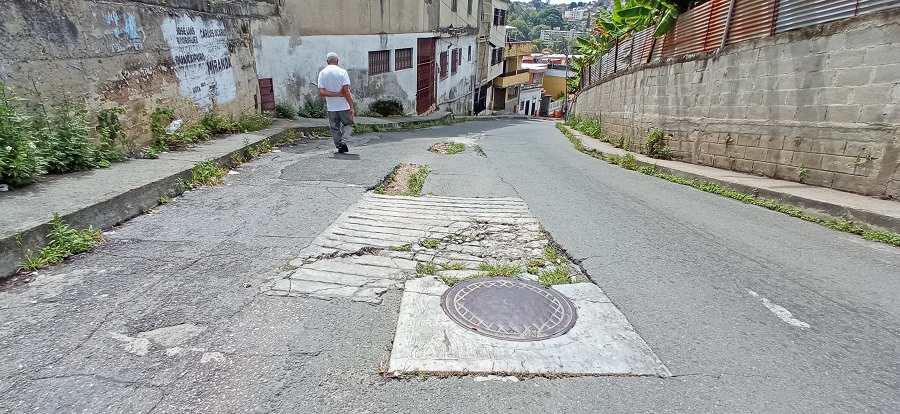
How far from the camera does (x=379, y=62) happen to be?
1655cm

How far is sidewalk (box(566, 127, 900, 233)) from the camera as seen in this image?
4.66 meters

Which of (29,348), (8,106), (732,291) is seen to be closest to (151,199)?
(8,106)

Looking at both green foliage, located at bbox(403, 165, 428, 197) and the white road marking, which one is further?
green foliage, located at bbox(403, 165, 428, 197)

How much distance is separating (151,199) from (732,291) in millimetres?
5496

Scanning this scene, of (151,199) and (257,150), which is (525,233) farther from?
(257,150)

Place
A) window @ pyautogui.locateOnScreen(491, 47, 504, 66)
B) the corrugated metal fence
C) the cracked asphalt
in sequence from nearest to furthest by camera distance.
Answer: the cracked asphalt → the corrugated metal fence → window @ pyautogui.locateOnScreen(491, 47, 504, 66)

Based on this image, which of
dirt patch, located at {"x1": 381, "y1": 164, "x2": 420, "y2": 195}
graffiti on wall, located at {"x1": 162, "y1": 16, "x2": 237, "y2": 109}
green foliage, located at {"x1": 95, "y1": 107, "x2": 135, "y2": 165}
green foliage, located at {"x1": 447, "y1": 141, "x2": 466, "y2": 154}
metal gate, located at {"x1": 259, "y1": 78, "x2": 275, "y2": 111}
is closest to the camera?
green foliage, located at {"x1": 95, "y1": 107, "x2": 135, "y2": 165}

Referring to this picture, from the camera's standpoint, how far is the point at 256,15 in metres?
10.7

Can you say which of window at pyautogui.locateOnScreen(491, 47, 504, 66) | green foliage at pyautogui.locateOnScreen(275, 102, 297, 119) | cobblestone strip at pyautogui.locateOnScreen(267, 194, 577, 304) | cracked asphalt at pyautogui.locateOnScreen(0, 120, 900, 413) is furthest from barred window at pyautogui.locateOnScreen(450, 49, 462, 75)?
cracked asphalt at pyautogui.locateOnScreen(0, 120, 900, 413)

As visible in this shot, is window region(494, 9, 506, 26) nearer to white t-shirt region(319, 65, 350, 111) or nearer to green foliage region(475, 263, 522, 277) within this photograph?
white t-shirt region(319, 65, 350, 111)

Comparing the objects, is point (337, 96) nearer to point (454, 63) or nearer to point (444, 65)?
point (444, 65)

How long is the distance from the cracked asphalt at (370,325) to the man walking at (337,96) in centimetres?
335

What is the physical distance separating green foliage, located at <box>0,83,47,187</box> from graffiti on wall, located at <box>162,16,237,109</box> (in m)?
3.27

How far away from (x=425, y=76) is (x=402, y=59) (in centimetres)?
256
